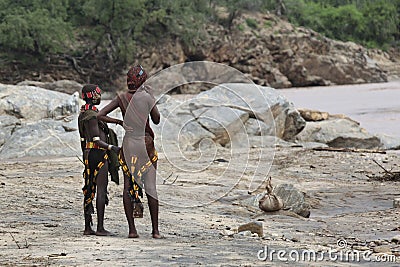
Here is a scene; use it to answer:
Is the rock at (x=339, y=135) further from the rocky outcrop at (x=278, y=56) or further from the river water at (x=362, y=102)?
the rocky outcrop at (x=278, y=56)

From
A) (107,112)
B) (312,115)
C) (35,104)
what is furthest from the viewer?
(312,115)

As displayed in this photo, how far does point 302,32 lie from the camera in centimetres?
5778

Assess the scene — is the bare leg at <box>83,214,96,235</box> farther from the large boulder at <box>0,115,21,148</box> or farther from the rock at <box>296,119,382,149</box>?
the rock at <box>296,119,382,149</box>

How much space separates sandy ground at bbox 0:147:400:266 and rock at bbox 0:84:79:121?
4.38m

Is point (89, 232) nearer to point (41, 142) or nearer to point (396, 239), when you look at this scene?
point (396, 239)

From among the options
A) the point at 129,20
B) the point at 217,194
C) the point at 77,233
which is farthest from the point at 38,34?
the point at 77,233

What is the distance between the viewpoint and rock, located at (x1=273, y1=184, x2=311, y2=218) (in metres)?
8.99

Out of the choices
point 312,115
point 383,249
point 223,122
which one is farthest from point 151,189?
point 312,115

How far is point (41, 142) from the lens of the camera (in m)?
15.3

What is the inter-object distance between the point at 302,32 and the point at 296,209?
4988 cm

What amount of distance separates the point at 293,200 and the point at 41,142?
739 cm

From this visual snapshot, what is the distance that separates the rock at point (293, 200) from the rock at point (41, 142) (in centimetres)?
643

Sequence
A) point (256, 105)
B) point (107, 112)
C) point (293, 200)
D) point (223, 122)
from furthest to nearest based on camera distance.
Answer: point (256, 105) < point (223, 122) < point (293, 200) < point (107, 112)

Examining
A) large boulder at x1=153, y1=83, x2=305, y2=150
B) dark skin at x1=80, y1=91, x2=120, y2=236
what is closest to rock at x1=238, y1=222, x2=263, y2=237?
dark skin at x1=80, y1=91, x2=120, y2=236
